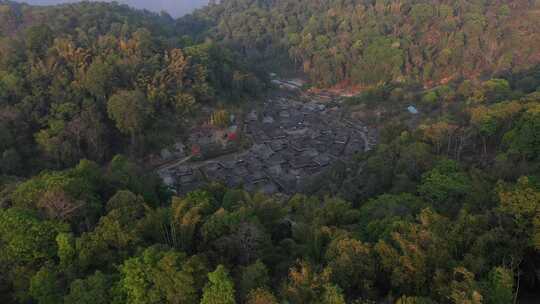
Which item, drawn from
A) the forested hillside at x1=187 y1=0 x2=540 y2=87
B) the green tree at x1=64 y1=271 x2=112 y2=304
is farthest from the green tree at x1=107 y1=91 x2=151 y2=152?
the forested hillside at x1=187 y1=0 x2=540 y2=87

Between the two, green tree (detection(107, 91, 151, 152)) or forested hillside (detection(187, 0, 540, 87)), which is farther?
forested hillside (detection(187, 0, 540, 87))

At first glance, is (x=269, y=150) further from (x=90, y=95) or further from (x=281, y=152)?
(x=90, y=95)

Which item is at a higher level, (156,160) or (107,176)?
(107,176)

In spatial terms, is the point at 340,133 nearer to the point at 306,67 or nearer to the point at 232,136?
the point at 232,136

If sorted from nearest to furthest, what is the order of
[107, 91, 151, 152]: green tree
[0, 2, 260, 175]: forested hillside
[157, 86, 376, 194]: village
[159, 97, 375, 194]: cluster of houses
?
[0, 2, 260, 175]: forested hillside → [159, 97, 375, 194]: cluster of houses → [157, 86, 376, 194]: village → [107, 91, 151, 152]: green tree

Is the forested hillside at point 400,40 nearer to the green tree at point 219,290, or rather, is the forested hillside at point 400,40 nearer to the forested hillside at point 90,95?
the forested hillside at point 90,95

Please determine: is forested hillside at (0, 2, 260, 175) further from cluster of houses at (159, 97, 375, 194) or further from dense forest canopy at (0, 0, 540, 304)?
cluster of houses at (159, 97, 375, 194)

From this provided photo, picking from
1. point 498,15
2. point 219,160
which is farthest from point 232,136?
point 498,15
